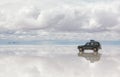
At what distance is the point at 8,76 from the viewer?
1062 inches

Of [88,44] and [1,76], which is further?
[88,44]

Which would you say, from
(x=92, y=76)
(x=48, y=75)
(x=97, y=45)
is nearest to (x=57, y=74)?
(x=48, y=75)

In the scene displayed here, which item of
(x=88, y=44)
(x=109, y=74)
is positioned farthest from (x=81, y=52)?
(x=109, y=74)

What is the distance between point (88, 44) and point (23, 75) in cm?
2844

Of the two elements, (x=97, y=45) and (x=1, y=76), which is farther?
(x=97, y=45)

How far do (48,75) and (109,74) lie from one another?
4.57 m

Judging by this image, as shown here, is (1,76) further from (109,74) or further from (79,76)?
(109,74)

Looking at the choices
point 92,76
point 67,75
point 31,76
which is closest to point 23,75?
point 31,76

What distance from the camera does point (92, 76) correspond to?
1071 inches

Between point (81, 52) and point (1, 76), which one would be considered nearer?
point (1, 76)

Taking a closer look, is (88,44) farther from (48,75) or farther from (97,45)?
(48,75)

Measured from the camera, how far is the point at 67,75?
27641 mm

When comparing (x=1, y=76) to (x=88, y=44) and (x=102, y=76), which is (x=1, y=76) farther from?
(x=88, y=44)

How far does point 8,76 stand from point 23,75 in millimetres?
1249
